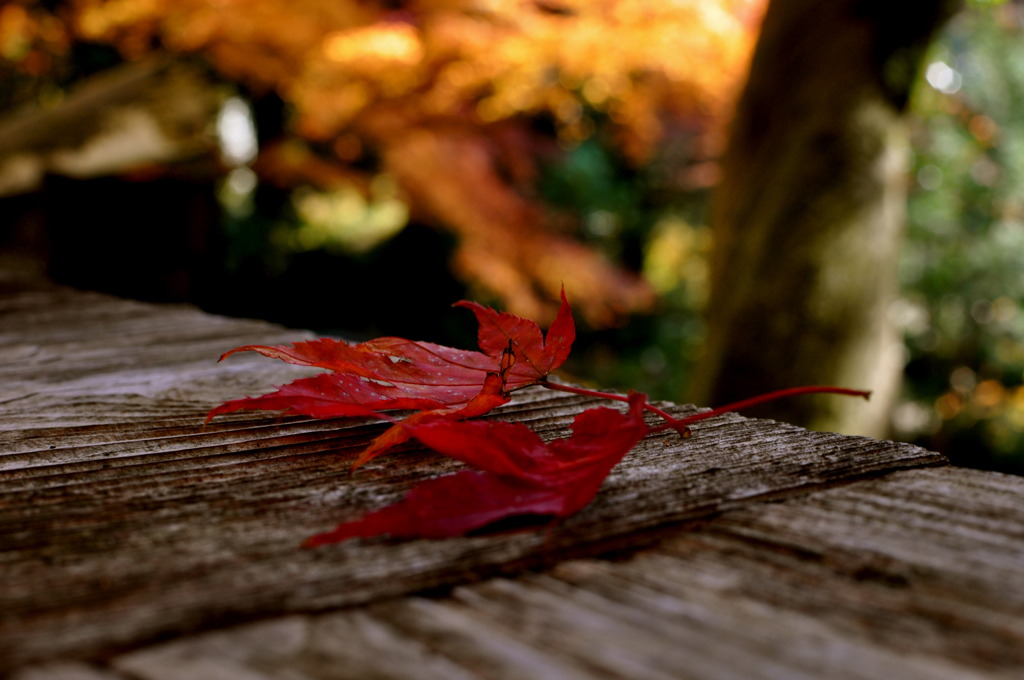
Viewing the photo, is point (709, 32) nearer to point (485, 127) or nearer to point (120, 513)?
point (485, 127)

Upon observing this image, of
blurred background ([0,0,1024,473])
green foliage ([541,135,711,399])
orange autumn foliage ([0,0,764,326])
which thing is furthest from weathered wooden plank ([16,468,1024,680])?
green foliage ([541,135,711,399])

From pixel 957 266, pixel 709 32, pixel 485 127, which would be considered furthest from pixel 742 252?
pixel 957 266

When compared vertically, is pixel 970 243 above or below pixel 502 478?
above

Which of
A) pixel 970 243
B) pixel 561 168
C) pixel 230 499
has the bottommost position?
pixel 230 499

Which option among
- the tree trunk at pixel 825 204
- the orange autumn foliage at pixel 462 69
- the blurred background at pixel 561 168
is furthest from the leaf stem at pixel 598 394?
the orange autumn foliage at pixel 462 69

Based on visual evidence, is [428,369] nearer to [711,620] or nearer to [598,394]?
[598,394]

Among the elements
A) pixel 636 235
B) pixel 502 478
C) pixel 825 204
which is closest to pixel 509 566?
pixel 502 478

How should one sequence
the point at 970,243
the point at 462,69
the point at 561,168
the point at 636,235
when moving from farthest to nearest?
1. the point at 636,235
2. the point at 561,168
3. the point at 970,243
4. the point at 462,69
